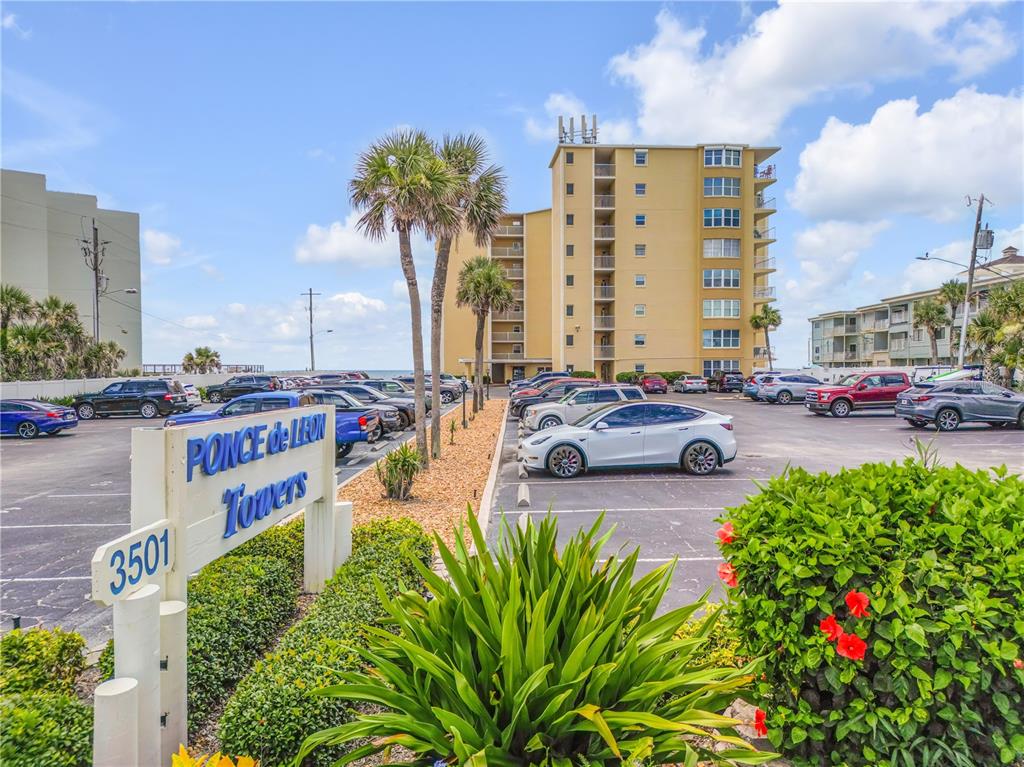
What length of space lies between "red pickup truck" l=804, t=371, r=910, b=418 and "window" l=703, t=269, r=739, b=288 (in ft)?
89.3

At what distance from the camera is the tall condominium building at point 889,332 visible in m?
51.1

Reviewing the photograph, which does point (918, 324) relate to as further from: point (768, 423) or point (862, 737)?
point (862, 737)

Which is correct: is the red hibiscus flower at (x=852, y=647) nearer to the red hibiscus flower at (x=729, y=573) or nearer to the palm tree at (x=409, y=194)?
the red hibiscus flower at (x=729, y=573)

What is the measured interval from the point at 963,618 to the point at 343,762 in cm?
281

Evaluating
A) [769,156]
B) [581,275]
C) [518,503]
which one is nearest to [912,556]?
[518,503]

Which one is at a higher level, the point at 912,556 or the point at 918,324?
the point at 918,324

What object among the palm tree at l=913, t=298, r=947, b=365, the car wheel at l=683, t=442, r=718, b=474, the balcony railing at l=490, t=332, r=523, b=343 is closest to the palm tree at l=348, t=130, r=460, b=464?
the car wheel at l=683, t=442, r=718, b=474

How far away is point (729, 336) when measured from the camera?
2084 inches

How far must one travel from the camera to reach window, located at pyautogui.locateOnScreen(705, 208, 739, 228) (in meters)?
52.5

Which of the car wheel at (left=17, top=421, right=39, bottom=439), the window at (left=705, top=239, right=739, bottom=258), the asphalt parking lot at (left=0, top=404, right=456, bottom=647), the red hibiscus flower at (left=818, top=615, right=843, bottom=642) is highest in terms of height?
the window at (left=705, top=239, right=739, bottom=258)

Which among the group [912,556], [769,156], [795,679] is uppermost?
[769,156]

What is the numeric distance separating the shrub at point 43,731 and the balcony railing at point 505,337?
58.6m

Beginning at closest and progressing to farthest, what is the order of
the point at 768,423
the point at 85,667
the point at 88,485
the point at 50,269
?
1. the point at 85,667
2. the point at 88,485
3. the point at 768,423
4. the point at 50,269

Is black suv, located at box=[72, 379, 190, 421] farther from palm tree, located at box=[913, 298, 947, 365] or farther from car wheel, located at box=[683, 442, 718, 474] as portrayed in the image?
palm tree, located at box=[913, 298, 947, 365]
